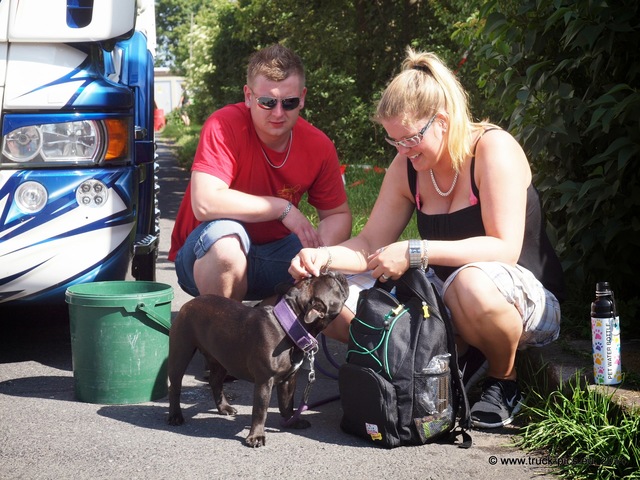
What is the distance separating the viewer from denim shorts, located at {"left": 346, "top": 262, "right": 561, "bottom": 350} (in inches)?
142

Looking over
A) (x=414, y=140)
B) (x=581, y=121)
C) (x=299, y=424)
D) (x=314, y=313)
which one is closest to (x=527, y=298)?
(x=414, y=140)

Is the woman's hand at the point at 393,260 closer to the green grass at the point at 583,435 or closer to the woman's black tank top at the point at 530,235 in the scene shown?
the woman's black tank top at the point at 530,235

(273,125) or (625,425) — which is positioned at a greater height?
(273,125)

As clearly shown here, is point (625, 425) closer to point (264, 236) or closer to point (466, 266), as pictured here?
point (466, 266)

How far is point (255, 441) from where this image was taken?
3.53 m

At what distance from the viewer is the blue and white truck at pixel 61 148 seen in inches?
165

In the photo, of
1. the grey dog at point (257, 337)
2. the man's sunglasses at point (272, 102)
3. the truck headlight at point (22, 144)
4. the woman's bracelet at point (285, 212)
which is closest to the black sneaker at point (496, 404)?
the grey dog at point (257, 337)

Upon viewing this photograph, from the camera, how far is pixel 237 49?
2292 cm

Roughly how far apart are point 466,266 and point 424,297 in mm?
236

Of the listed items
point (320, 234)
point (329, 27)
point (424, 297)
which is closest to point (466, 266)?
point (424, 297)

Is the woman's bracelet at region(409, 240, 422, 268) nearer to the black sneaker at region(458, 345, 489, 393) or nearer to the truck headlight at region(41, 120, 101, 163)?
the black sneaker at region(458, 345, 489, 393)

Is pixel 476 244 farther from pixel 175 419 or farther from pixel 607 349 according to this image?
pixel 175 419

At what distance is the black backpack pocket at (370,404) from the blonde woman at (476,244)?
43 cm

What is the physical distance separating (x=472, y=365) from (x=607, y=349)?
62 centimetres
